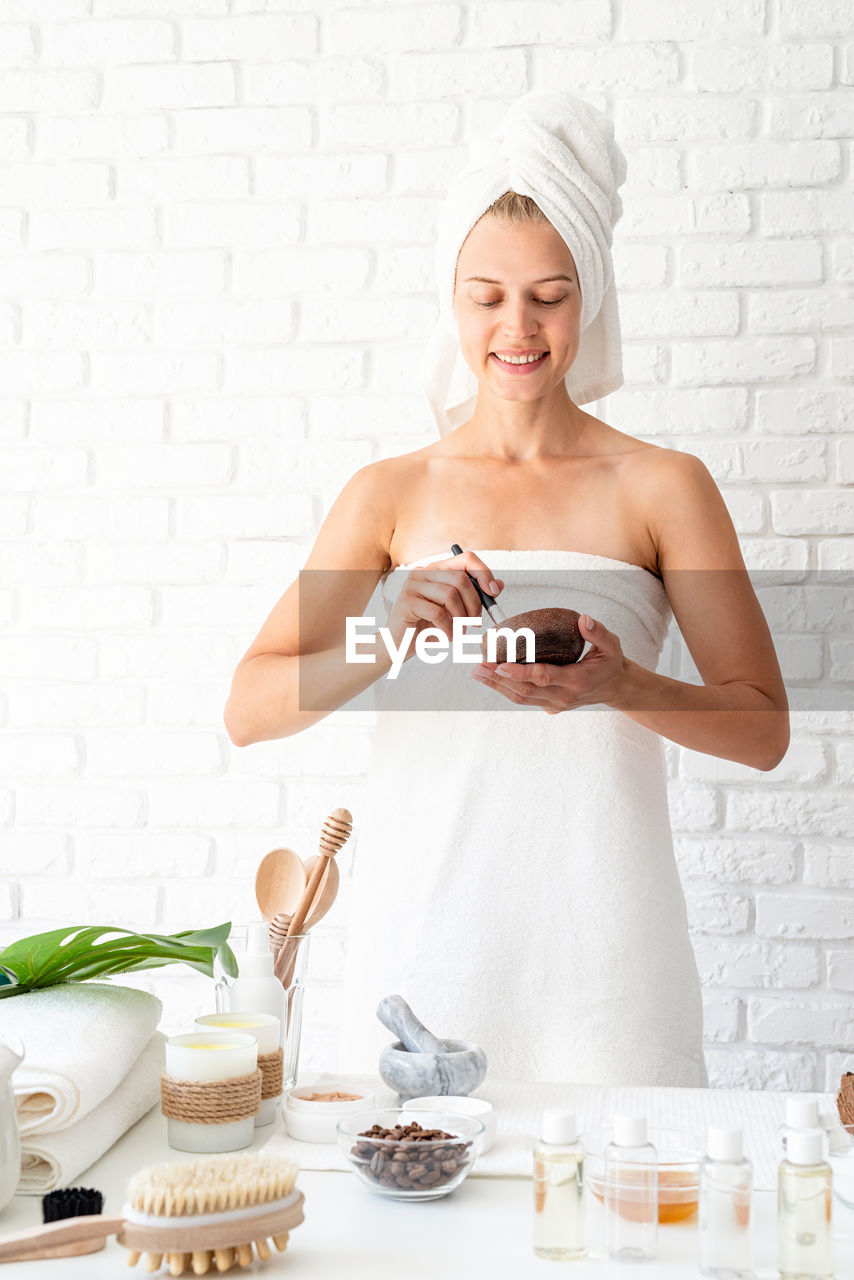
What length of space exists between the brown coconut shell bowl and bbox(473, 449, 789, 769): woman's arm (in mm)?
116

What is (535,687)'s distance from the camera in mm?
1292

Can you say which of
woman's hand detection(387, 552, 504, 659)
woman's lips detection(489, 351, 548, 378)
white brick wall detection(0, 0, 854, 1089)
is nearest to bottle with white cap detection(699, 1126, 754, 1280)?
woman's hand detection(387, 552, 504, 659)

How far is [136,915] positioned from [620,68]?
1.66 metres

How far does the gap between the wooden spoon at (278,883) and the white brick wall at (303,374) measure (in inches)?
36.9

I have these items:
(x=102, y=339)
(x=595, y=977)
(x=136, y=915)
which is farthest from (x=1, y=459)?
(x=595, y=977)

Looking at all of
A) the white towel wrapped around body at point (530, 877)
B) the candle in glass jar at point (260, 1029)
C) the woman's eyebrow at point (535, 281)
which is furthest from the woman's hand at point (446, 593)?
the candle in glass jar at point (260, 1029)

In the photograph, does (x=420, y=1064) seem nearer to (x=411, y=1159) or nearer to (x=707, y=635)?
(x=411, y=1159)

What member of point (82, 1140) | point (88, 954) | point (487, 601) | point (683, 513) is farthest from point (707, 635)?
point (82, 1140)

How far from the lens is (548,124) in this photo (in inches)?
58.1

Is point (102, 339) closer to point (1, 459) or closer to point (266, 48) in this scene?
point (1, 459)

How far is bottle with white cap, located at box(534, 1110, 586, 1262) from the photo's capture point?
764 mm

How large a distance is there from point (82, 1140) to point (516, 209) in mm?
1122

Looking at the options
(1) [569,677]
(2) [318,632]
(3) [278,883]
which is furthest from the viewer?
(2) [318,632]

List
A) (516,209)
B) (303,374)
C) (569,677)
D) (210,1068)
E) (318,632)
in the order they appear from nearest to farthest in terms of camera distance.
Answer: (210,1068), (569,677), (516,209), (318,632), (303,374)
